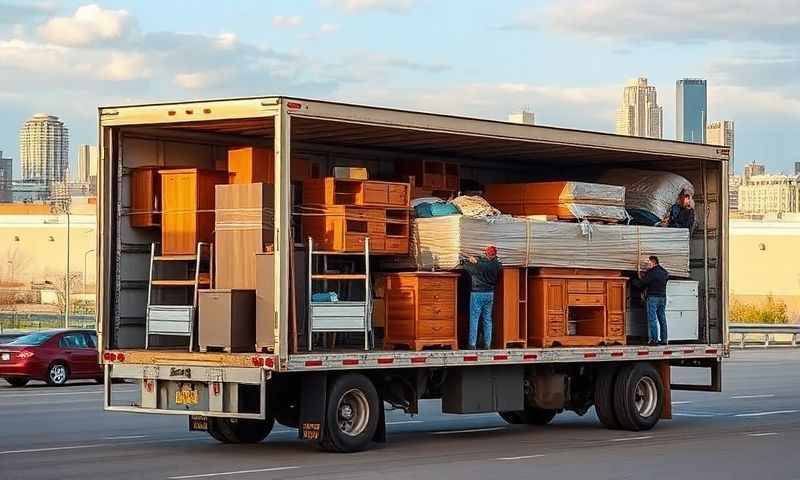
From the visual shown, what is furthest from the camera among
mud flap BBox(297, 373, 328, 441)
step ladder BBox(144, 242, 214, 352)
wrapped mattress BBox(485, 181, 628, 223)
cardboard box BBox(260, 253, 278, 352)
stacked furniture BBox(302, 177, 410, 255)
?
wrapped mattress BBox(485, 181, 628, 223)

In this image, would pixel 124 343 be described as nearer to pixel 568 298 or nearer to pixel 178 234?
pixel 178 234

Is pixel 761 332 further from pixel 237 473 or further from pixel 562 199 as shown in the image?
pixel 237 473

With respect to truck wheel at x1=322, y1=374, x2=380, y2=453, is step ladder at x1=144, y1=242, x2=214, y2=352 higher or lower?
higher

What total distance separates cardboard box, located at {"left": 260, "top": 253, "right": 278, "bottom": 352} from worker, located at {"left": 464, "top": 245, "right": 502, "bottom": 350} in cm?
307

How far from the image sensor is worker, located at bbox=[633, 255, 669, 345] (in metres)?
20.1

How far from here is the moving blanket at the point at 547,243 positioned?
1761 cm

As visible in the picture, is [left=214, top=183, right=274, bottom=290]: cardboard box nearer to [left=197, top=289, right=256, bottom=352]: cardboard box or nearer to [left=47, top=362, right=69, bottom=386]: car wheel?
[left=197, top=289, right=256, bottom=352]: cardboard box

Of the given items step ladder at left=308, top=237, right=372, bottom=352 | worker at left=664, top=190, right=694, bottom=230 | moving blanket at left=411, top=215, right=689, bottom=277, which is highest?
worker at left=664, top=190, right=694, bottom=230

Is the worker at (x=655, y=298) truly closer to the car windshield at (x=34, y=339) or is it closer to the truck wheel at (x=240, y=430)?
the truck wheel at (x=240, y=430)

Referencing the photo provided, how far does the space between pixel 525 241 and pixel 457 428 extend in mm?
3227

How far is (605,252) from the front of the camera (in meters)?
19.6

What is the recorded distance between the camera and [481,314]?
18.0m

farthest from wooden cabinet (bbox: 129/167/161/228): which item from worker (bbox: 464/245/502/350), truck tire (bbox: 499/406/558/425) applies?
truck tire (bbox: 499/406/558/425)

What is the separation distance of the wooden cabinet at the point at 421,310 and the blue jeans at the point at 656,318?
3754mm
